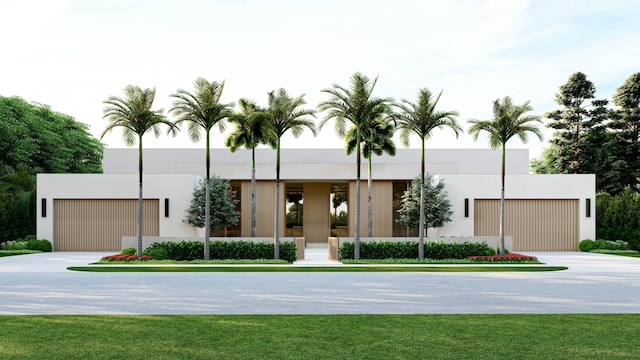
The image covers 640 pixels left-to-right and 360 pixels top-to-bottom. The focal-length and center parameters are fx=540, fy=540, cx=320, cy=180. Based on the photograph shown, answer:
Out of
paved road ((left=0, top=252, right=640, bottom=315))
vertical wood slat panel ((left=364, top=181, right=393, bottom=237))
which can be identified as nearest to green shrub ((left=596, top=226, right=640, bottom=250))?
vertical wood slat panel ((left=364, top=181, right=393, bottom=237))

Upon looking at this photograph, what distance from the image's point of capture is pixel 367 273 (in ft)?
63.8

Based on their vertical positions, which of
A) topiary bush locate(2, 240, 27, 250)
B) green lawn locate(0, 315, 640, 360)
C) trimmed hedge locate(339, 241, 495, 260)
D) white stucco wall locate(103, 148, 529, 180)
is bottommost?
topiary bush locate(2, 240, 27, 250)

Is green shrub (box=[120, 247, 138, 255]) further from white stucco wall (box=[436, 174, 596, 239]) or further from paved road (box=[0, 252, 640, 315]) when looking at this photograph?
white stucco wall (box=[436, 174, 596, 239])

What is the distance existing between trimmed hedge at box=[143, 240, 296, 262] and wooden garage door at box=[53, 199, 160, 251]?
6.56 metres

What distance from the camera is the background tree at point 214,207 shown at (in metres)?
31.0

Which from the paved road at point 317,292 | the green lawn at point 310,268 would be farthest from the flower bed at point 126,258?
the paved road at point 317,292

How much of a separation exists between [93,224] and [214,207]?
729 cm

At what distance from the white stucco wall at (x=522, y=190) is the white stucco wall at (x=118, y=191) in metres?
15.6

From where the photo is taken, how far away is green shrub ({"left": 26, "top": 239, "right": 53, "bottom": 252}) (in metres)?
31.0

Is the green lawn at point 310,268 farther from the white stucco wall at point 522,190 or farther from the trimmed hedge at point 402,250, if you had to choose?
the white stucco wall at point 522,190

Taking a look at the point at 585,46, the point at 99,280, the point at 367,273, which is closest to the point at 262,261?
the point at 367,273

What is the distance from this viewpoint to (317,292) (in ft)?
46.0

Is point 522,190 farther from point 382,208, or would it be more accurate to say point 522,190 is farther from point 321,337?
point 321,337

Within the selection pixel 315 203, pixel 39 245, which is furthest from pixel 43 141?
pixel 315 203
